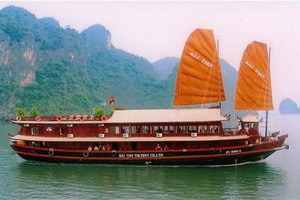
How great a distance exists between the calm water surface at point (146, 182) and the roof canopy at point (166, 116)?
7.82 feet

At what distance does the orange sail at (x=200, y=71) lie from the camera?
23.8 meters

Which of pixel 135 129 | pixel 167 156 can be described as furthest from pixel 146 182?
pixel 135 129

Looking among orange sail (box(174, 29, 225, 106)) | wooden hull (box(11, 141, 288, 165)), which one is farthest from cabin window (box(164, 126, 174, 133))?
orange sail (box(174, 29, 225, 106))

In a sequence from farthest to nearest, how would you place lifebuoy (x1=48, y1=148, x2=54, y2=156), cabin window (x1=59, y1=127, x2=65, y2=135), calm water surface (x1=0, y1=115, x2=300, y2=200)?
1. cabin window (x1=59, y1=127, x2=65, y2=135)
2. lifebuoy (x1=48, y1=148, x2=54, y2=156)
3. calm water surface (x1=0, y1=115, x2=300, y2=200)

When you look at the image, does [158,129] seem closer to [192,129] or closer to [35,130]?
[192,129]

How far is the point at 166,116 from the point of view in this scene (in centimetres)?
2280

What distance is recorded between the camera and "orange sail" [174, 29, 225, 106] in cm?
2375

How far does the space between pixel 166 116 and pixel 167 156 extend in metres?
2.06

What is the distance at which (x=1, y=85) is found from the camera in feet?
292

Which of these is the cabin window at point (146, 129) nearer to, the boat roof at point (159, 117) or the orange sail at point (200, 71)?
the boat roof at point (159, 117)

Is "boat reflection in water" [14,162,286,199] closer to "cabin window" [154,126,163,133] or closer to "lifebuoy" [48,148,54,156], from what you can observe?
"lifebuoy" [48,148,54,156]

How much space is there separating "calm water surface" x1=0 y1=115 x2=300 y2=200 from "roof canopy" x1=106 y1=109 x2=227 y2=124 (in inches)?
93.8

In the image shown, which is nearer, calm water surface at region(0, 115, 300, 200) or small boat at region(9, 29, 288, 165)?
calm water surface at region(0, 115, 300, 200)

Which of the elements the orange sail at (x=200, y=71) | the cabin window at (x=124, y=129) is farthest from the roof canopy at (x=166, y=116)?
the orange sail at (x=200, y=71)
